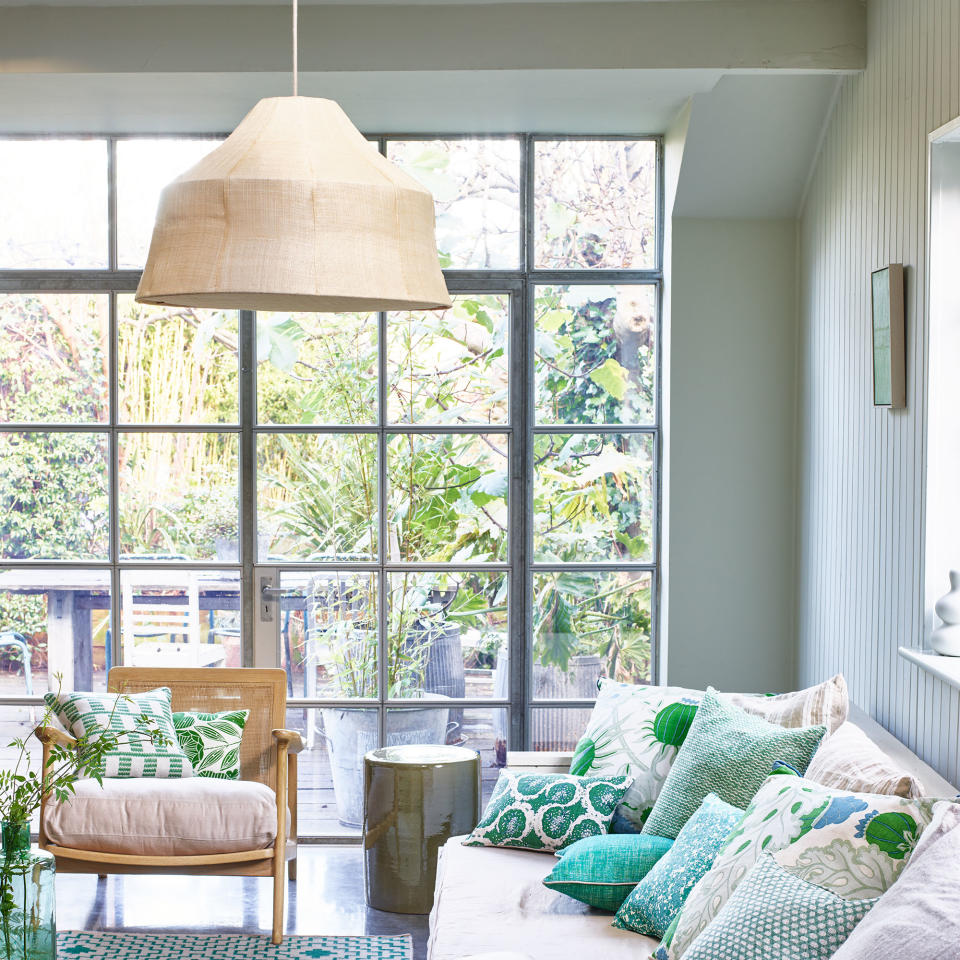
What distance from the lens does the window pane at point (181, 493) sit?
4.81 meters

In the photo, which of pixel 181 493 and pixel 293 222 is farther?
pixel 181 493

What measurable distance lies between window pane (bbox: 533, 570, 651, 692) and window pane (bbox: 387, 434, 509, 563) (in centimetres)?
32

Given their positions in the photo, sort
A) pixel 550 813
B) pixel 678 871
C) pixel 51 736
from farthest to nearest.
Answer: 1. pixel 51 736
2. pixel 550 813
3. pixel 678 871

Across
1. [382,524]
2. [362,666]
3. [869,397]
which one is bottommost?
[362,666]

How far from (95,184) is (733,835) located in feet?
12.2

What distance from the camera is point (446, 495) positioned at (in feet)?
15.8

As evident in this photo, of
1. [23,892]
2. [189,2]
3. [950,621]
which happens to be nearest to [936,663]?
[950,621]

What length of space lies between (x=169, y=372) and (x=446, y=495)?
49.2 inches

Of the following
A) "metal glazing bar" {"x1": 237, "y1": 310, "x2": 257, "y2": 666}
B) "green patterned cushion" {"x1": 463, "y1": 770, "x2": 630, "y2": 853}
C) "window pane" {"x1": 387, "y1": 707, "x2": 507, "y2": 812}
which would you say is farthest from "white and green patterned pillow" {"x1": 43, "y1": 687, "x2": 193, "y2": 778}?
"green patterned cushion" {"x1": 463, "y1": 770, "x2": 630, "y2": 853}

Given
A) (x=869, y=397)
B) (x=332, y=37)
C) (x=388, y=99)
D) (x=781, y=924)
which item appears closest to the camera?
(x=781, y=924)

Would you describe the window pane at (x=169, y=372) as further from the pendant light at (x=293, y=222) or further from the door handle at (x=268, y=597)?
the pendant light at (x=293, y=222)

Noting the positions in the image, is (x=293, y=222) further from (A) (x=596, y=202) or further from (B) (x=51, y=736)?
(A) (x=596, y=202)

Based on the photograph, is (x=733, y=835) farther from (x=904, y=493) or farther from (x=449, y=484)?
(x=449, y=484)

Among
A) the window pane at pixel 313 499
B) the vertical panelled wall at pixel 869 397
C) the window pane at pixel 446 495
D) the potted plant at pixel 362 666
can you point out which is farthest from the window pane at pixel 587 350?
the potted plant at pixel 362 666
